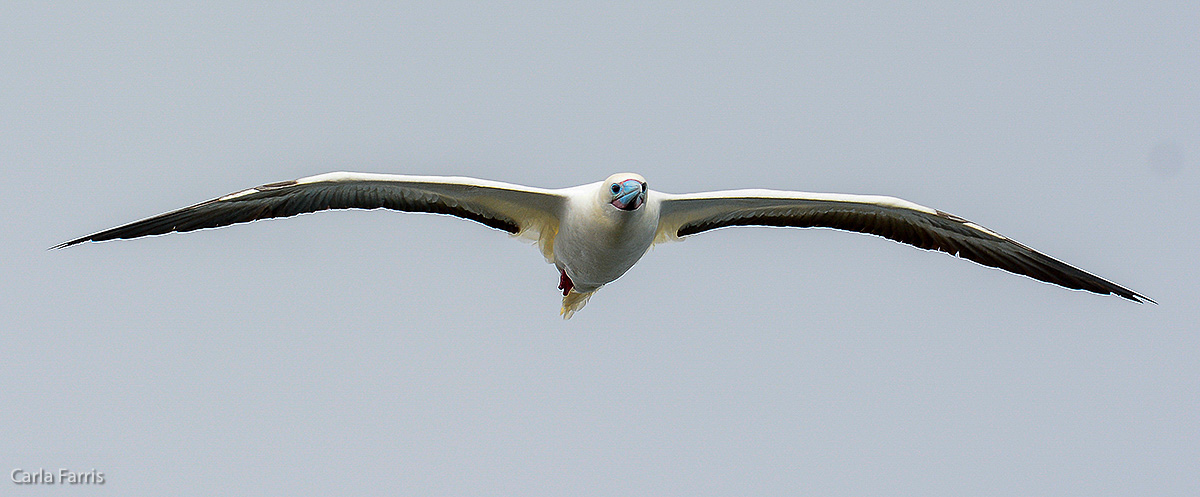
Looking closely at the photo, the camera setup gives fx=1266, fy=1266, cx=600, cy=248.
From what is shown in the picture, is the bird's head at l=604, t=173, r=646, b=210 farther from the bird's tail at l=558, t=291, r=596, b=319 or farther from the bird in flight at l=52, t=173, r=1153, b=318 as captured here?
the bird's tail at l=558, t=291, r=596, b=319

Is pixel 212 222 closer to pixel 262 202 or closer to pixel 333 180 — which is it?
pixel 262 202

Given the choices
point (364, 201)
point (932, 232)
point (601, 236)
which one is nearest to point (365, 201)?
point (364, 201)

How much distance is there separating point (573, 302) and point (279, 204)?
4.39 metres

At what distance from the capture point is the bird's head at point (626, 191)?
1305 cm

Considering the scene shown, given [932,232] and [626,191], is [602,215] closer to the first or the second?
[626,191]

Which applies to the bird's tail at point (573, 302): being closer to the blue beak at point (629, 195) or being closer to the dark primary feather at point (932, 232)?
the dark primary feather at point (932, 232)

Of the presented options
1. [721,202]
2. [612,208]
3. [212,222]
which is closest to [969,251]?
[721,202]

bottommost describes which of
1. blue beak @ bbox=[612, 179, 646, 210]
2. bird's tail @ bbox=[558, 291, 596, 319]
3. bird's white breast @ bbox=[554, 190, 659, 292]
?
bird's tail @ bbox=[558, 291, 596, 319]

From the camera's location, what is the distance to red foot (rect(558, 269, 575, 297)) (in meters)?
15.7

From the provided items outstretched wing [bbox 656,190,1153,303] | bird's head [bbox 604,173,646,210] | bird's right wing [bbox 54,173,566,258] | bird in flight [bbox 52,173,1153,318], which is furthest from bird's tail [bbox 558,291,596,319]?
bird's head [bbox 604,173,646,210]

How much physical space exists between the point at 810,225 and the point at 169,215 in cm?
746

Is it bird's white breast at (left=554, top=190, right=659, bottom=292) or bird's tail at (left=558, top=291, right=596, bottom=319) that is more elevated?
bird's white breast at (left=554, top=190, right=659, bottom=292)

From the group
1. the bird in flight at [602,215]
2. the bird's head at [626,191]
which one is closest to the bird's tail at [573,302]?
the bird in flight at [602,215]

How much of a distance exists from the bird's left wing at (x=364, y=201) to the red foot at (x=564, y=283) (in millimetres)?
989
